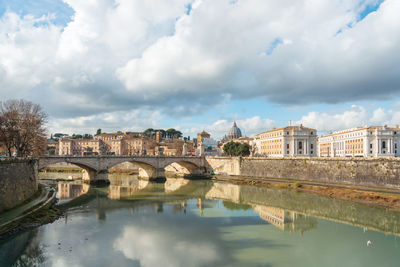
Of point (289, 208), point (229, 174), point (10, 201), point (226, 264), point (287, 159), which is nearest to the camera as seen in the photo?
point (226, 264)

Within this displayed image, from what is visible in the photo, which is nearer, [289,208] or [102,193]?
[289,208]

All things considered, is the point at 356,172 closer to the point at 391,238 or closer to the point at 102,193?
the point at 391,238

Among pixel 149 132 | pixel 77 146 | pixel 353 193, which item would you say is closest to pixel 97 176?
pixel 353 193

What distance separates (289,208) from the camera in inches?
990

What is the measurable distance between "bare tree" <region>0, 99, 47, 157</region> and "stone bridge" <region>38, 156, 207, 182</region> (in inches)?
150

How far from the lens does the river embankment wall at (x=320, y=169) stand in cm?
3012

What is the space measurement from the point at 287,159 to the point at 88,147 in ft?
238

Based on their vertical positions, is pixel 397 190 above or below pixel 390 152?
below

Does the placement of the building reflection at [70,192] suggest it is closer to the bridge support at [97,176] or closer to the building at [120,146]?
the bridge support at [97,176]

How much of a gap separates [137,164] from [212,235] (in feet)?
111

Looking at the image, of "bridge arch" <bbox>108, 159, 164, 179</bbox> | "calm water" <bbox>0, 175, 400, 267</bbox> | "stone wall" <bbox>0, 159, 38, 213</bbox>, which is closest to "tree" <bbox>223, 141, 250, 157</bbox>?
"bridge arch" <bbox>108, 159, 164, 179</bbox>

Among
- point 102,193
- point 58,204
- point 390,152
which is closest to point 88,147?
point 102,193

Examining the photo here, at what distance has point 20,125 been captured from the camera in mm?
30172

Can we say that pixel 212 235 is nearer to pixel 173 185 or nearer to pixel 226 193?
pixel 226 193
